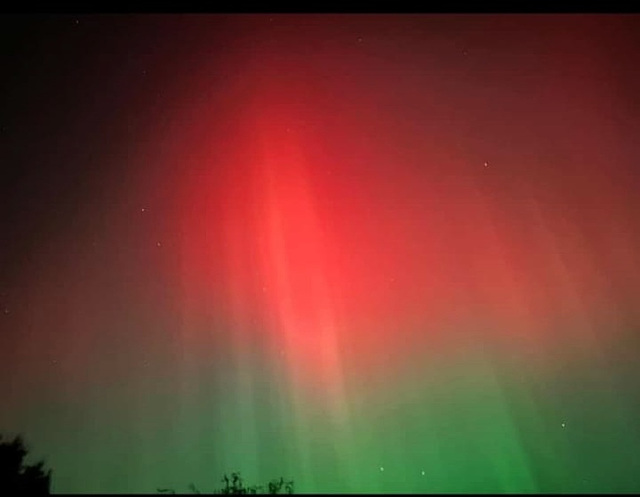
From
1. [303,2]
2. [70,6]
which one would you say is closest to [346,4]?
[303,2]

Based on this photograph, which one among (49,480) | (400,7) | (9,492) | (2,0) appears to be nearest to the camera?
(2,0)

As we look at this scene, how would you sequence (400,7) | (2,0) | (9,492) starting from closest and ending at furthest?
(2,0)
(400,7)
(9,492)

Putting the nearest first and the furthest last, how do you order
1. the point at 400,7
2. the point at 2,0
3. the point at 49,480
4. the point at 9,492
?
1. the point at 2,0
2. the point at 400,7
3. the point at 9,492
4. the point at 49,480

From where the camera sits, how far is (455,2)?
2.77 metres

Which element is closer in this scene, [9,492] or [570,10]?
[570,10]

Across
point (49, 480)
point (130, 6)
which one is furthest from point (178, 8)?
point (49, 480)

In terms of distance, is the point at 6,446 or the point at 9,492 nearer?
the point at 9,492

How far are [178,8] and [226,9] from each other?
0.86ft

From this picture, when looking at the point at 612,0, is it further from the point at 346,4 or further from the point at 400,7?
the point at 346,4

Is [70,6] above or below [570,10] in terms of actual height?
above

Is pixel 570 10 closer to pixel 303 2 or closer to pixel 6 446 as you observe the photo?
pixel 303 2

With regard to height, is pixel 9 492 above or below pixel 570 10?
below

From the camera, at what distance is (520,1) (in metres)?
2.73

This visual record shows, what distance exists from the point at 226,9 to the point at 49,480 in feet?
34.2
